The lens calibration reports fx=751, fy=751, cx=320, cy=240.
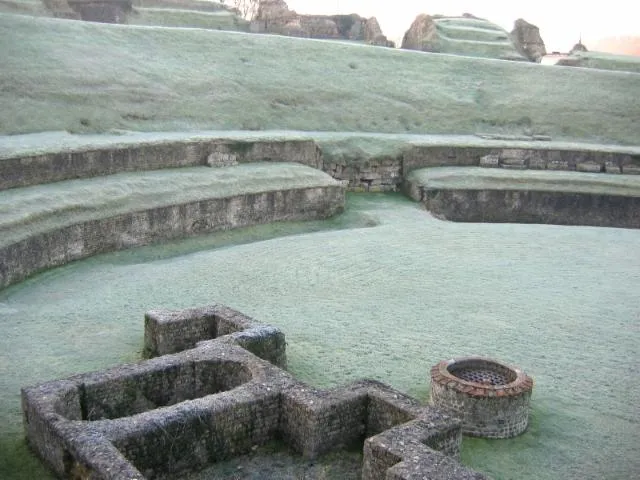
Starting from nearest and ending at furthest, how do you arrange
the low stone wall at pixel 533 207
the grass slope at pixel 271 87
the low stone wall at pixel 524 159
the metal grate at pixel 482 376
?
the metal grate at pixel 482 376, the grass slope at pixel 271 87, the low stone wall at pixel 533 207, the low stone wall at pixel 524 159

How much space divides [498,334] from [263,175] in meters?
7.31

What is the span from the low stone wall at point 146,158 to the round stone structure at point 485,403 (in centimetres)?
783

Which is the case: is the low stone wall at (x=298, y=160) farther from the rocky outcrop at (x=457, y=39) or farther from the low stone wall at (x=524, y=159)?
Result: the rocky outcrop at (x=457, y=39)

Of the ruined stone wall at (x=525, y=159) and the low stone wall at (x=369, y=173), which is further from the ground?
the ruined stone wall at (x=525, y=159)

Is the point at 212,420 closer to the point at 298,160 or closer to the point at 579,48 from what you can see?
the point at 298,160

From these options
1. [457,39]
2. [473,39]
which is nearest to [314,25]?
[457,39]

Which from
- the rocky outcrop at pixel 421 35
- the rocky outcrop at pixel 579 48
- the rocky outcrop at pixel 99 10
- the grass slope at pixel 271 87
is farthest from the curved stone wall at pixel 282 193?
the rocky outcrop at pixel 579 48

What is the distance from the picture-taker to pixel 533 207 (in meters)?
16.8

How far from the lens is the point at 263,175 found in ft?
48.5

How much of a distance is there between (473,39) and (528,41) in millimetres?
2259

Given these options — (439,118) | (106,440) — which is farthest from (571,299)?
(439,118)

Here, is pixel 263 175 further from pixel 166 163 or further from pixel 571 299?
pixel 571 299

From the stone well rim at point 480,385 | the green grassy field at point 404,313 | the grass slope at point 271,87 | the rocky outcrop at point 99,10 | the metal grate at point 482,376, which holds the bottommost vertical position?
the green grassy field at point 404,313

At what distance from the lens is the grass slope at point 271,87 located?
15.9 m
